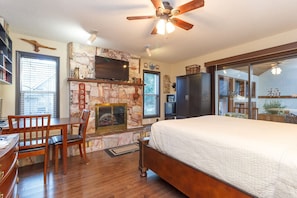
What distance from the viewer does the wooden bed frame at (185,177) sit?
1320 mm

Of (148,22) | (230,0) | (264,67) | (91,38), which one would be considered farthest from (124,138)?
(264,67)

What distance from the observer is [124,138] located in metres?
3.89

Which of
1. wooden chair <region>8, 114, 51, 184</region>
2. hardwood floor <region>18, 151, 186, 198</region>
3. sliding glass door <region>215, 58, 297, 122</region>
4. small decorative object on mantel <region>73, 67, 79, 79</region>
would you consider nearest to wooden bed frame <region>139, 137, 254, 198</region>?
hardwood floor <region>18, 151, 186, 198</region>

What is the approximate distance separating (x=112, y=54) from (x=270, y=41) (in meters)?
3.58

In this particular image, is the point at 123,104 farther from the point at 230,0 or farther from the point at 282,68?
the point at 282,68

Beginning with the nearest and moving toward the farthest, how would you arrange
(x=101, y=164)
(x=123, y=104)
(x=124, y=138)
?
(x=101, y=164) → (x=124, y=138) → (x=123, y=104)

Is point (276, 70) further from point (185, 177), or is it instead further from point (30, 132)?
point (30, 132)

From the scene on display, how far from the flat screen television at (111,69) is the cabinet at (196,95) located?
169cm

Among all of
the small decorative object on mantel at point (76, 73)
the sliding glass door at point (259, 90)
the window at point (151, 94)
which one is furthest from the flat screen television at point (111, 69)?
the sliding glass door at point (259, 90)

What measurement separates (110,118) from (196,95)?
2.37m

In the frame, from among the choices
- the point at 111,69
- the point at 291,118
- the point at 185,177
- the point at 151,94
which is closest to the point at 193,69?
the point at 151,94

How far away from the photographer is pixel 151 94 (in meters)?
5.27

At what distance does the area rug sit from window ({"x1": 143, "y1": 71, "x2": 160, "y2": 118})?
1558 millimetres

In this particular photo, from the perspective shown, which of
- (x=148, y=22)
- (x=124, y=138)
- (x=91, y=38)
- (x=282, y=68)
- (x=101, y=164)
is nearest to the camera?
(x=148, y=22)
